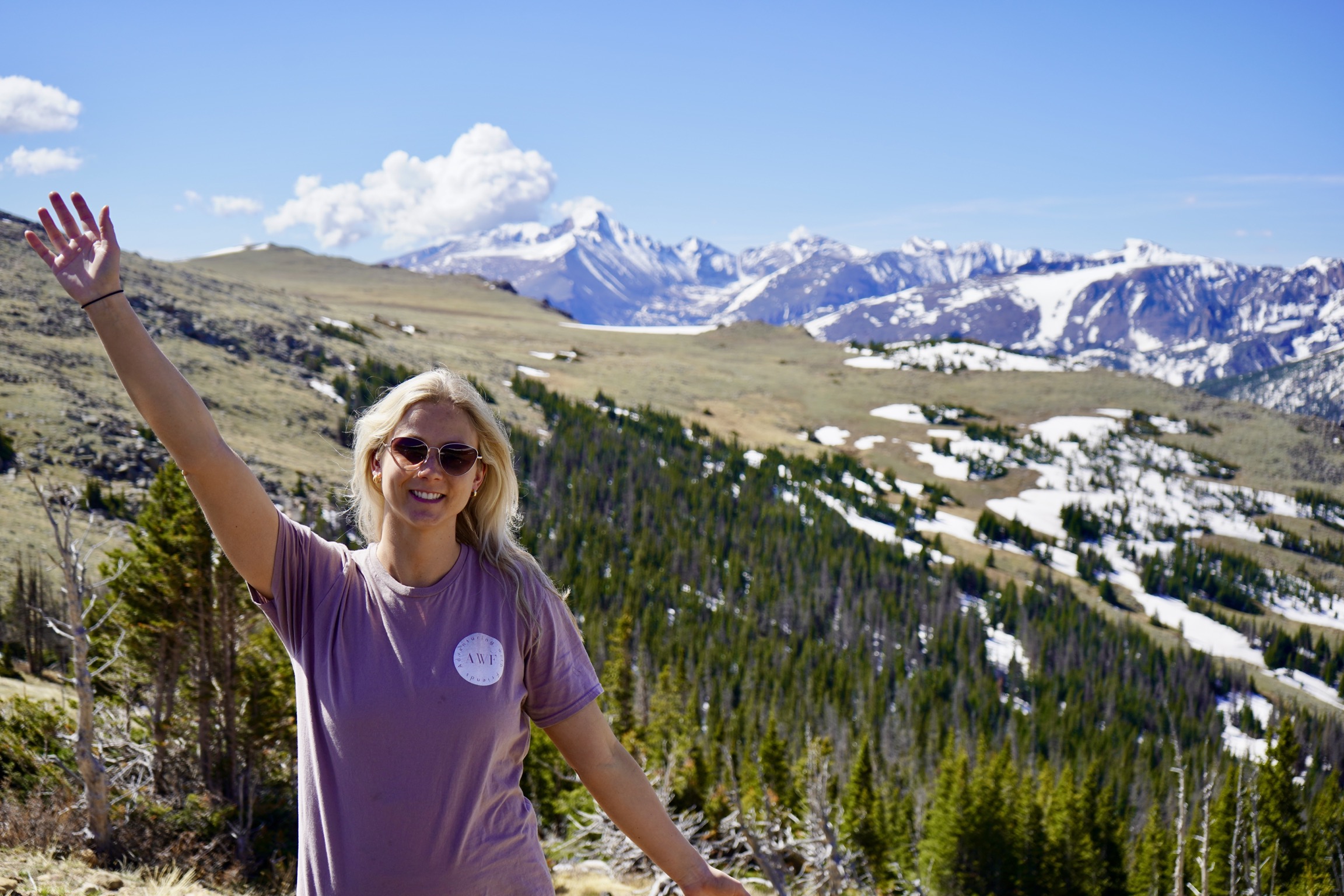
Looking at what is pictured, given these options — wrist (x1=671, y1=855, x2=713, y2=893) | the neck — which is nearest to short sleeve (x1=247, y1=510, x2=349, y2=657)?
the neck

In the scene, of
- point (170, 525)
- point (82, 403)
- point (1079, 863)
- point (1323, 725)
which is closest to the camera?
point (170, 525)

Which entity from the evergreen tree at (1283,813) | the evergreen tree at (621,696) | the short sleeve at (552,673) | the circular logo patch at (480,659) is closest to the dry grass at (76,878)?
the short sleeve at (552,673)

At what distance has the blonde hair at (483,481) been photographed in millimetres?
3248

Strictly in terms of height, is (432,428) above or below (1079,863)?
above

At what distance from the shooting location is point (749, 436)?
167375mm

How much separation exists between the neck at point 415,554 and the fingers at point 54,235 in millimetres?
1314

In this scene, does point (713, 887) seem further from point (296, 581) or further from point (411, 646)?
point (296, 581)

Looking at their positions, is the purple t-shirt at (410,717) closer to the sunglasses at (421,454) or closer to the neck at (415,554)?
the neck at (415,554)

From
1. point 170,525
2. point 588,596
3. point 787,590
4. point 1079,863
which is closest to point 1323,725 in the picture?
point 787,590

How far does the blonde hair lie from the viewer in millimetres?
3248

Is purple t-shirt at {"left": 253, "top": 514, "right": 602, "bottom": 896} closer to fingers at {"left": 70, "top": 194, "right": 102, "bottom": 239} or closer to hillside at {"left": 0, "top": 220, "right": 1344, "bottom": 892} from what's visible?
fingers at {"left": 70, "top": 194, "right": 102, "bottom": 239}

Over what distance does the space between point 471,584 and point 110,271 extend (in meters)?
1.50

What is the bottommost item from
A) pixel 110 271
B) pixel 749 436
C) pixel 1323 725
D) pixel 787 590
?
pixel 1323 725

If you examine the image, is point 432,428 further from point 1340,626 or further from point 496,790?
point 1340,626
